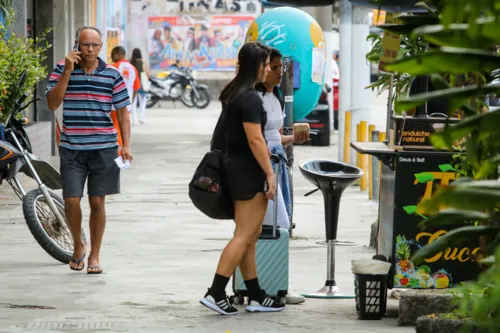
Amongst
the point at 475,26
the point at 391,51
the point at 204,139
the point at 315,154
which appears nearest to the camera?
the point at 475,26

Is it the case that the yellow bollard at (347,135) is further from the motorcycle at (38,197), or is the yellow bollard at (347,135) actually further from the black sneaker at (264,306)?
the black sneaker at (264,306)

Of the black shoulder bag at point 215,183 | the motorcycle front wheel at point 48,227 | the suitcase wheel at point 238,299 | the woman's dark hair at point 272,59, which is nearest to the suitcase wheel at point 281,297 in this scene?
the suitcase wheel at point 238,299

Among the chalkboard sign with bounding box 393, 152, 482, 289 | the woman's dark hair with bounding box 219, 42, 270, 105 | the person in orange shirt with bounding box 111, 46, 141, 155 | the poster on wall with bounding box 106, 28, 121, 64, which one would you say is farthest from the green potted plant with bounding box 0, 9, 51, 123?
the poster on wall with bounding box 106, 28, 121, 64

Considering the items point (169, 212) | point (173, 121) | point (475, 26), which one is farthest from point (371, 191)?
point (173, 121)

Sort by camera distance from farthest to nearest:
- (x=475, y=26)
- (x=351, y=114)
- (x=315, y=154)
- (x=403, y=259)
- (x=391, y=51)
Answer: (x=315, y=154) < (x=351, y=114) < (x=391, y=51) < (x=403, y=259) < (x=475, y=26)

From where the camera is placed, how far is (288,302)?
7.77 metres

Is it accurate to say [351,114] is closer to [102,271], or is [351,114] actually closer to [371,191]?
[371,191]

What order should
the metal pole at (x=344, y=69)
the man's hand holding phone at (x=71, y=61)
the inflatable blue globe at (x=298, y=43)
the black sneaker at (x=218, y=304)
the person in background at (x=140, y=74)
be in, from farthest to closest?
the person in background at (x=140, y=74)
the metal pole at (x=344, y=69)
the inflatable blue globe at (x=298, y=43)
the man's hand holding phone at (x=71, y=61)
the black sneaker at (x=218, y=304)

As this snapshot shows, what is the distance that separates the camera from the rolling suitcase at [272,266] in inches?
301

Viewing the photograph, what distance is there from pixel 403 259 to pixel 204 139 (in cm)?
1718

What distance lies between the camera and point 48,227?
30.4 feet

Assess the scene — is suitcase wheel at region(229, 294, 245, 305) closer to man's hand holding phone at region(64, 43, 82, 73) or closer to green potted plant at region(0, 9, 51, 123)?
man's hand holding phone at region(64, 43, 82, 73)

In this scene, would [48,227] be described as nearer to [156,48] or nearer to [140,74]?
[140,74]

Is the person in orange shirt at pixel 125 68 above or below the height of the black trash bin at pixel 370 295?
above
